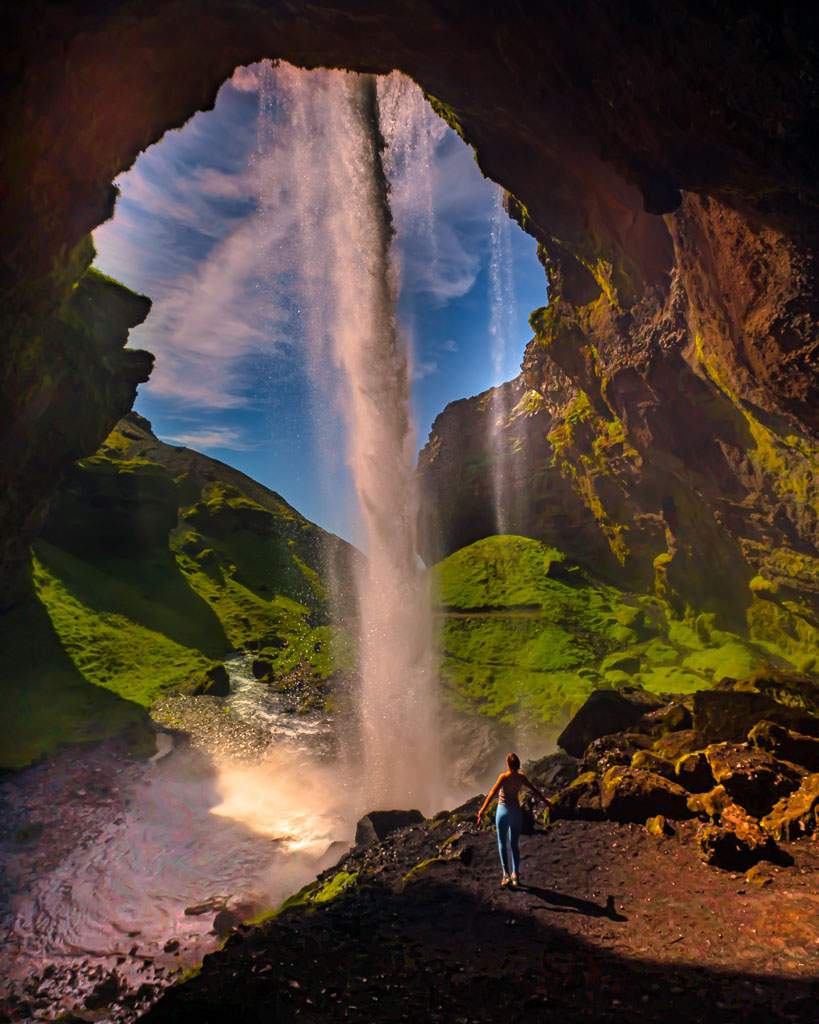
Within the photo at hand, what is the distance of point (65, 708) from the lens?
2567 cm

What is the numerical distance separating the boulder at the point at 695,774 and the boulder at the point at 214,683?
96.6ft

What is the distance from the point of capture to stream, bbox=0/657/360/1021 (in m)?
11.3

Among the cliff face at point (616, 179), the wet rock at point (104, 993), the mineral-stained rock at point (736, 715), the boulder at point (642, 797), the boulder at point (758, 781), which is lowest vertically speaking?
the wet rock at point (104, 993)

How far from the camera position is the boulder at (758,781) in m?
9.77

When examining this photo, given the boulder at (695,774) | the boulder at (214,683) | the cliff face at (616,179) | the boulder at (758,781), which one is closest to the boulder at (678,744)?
the boulder at (695,774)

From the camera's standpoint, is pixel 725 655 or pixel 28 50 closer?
pixel 28 50

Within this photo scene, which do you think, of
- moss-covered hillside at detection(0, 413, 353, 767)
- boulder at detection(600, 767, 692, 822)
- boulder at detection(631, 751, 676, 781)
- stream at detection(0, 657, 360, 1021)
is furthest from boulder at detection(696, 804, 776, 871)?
moss-covered hillside at detection(0, 413, 353, 767)

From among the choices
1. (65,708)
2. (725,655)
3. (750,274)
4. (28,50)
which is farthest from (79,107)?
(725,655)

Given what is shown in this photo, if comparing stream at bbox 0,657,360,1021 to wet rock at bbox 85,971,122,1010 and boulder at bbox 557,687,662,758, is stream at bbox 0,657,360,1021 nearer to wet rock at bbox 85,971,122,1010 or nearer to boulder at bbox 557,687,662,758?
wet rock at bbox 85,971,122,1010

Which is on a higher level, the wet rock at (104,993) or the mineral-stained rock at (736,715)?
the mineral-stained rock at (736,715)

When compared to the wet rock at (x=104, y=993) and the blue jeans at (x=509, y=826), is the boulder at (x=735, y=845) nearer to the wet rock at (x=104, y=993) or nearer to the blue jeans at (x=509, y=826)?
the blue jeans at (x=509, y=826)

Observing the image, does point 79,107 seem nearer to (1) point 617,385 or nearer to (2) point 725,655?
(1) point 617,385

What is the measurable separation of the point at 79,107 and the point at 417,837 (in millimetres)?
23356

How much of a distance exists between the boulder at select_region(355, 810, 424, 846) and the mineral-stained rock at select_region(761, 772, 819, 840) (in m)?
9.71
